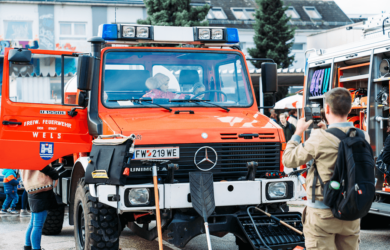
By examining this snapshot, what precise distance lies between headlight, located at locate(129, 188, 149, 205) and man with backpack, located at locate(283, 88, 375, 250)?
4.98ft

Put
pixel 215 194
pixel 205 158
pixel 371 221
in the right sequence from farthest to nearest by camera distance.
→ pixel 371 221 < pixel 205 158 < pixel 215 194

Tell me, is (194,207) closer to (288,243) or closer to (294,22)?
(288,243)

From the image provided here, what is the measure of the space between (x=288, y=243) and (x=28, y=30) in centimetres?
2641

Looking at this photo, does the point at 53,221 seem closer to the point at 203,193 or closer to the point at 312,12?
the point at 203,193

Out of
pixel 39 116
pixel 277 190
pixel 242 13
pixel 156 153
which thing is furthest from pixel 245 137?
pixel 242 13

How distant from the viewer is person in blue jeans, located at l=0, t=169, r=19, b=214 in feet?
30.0

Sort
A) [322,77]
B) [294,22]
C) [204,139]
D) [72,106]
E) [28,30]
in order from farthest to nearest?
[294,22] → [28,30] → [322,77] → [72,106] → [204,139]

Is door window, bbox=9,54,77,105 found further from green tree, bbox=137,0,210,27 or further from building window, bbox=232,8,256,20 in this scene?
building window, bbox=232,8,256,20

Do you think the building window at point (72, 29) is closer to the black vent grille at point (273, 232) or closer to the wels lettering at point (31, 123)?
the wels lettering at point (31, 123)

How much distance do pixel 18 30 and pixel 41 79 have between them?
2399cm

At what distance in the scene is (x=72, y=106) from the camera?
6.06 metres

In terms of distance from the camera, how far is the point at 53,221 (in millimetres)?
7320

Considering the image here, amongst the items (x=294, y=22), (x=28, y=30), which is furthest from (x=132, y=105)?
(x=294, y=22)

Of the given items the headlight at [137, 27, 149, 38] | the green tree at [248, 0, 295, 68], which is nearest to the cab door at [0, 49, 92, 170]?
the headlight at [137, 27, 149, 38]
